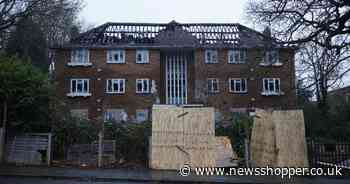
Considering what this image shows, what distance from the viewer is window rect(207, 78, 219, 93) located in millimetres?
39812

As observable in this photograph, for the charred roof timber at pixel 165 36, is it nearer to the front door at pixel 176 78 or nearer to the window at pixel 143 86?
the front door at pixel 176 78

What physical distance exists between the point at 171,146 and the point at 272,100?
84.8 ft

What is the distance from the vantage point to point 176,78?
137 ft

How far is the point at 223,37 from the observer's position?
41.9 m

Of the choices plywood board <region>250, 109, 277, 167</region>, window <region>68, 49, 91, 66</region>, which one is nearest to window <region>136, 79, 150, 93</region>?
window <region>68, 49, 91, 66</region>

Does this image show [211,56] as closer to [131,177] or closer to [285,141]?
[285,141]

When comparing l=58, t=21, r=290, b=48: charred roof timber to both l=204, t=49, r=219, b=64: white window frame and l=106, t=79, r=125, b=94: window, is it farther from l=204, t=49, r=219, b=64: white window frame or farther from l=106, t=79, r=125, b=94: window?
l=106, t=79, r=125, b=94: window

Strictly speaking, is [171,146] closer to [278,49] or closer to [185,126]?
[185,126]

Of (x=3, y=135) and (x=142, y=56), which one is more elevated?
(x=142, y=56)

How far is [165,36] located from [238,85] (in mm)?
9688

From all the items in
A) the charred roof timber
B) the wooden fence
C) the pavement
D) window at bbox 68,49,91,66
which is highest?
the charred roof timber

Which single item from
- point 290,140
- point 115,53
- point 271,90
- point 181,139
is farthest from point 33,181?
point 271,90

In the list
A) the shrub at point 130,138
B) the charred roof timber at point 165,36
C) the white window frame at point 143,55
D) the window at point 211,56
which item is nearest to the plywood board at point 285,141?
the shrub at point 130,138

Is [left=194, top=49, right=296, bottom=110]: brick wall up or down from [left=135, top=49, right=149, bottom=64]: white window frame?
down
